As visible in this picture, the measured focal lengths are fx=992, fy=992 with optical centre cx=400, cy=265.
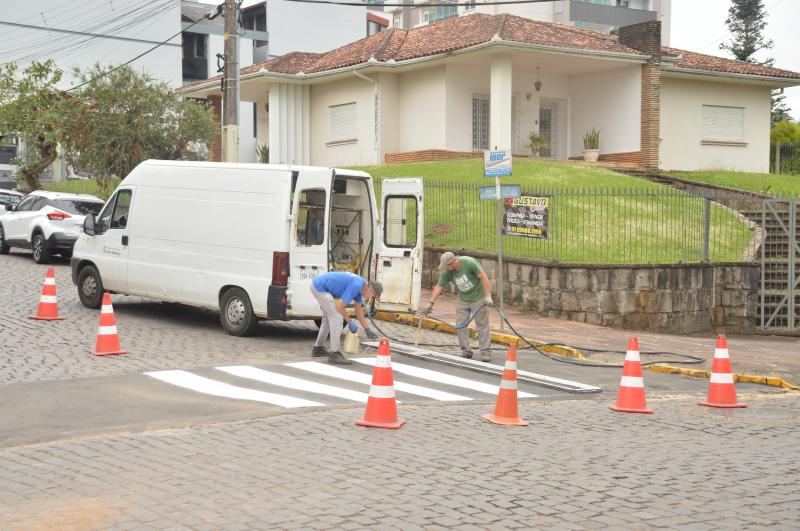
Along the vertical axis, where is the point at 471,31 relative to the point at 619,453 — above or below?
above

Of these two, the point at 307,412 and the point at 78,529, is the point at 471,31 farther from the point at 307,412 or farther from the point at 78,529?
the point at 78,529

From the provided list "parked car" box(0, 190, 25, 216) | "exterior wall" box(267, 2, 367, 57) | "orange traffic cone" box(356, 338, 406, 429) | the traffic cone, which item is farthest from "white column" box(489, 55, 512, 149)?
"exterior wall" box(267, 2, 367, 57)

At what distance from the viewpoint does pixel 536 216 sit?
1867 centimetres

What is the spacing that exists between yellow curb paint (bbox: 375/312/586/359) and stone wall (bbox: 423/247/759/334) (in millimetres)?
2734

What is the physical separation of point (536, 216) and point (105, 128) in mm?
13677

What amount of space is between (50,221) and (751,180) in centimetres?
1966

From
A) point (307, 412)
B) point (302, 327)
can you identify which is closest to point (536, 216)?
point (302, 327)

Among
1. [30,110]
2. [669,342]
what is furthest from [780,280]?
[30,110]

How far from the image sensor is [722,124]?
33.0 meters

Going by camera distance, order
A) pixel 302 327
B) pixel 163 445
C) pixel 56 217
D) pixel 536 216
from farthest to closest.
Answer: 1. pixel 56 217
2. pixel 536 216
3. pixel 302 327
4. pixel 163 445

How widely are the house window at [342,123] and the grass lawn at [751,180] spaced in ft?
33.6

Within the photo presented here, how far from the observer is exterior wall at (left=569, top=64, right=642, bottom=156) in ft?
98.6

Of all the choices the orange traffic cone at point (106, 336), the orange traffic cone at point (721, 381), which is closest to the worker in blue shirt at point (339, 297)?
the orange traffic cone at point (106, 336)

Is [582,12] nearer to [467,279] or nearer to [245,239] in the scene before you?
[245,239]
